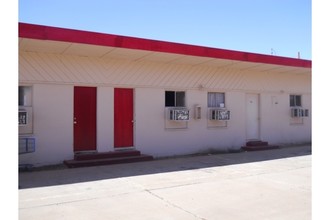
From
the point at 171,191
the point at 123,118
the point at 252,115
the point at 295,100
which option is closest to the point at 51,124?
the point at 123,118

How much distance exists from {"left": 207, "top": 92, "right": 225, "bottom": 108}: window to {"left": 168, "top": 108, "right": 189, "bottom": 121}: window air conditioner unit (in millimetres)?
1490

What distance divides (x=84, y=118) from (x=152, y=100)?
7.63 feet

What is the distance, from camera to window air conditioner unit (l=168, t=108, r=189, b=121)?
11.0 m

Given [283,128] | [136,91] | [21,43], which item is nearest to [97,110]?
[136,91]

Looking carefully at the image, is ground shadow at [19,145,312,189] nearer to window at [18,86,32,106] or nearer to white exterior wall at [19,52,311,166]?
white exterior wall at [19,52,311,166]

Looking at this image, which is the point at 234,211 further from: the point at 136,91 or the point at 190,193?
the point at 136,91

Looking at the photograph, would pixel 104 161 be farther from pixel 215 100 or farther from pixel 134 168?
pixel 215 100

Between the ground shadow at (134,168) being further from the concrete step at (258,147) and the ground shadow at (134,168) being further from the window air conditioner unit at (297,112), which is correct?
the window air conditioner unit at (297,112)

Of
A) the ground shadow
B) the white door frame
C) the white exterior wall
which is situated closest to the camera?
the ground shadow

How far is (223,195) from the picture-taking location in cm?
610

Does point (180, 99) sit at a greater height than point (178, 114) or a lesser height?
greater

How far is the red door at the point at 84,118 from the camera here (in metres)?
9.71

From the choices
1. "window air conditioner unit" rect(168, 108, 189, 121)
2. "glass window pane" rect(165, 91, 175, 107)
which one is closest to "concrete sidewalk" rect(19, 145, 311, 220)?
"window air conditioner unit" rect(168, 108, 189, 121)

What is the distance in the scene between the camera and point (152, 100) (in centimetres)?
1094
